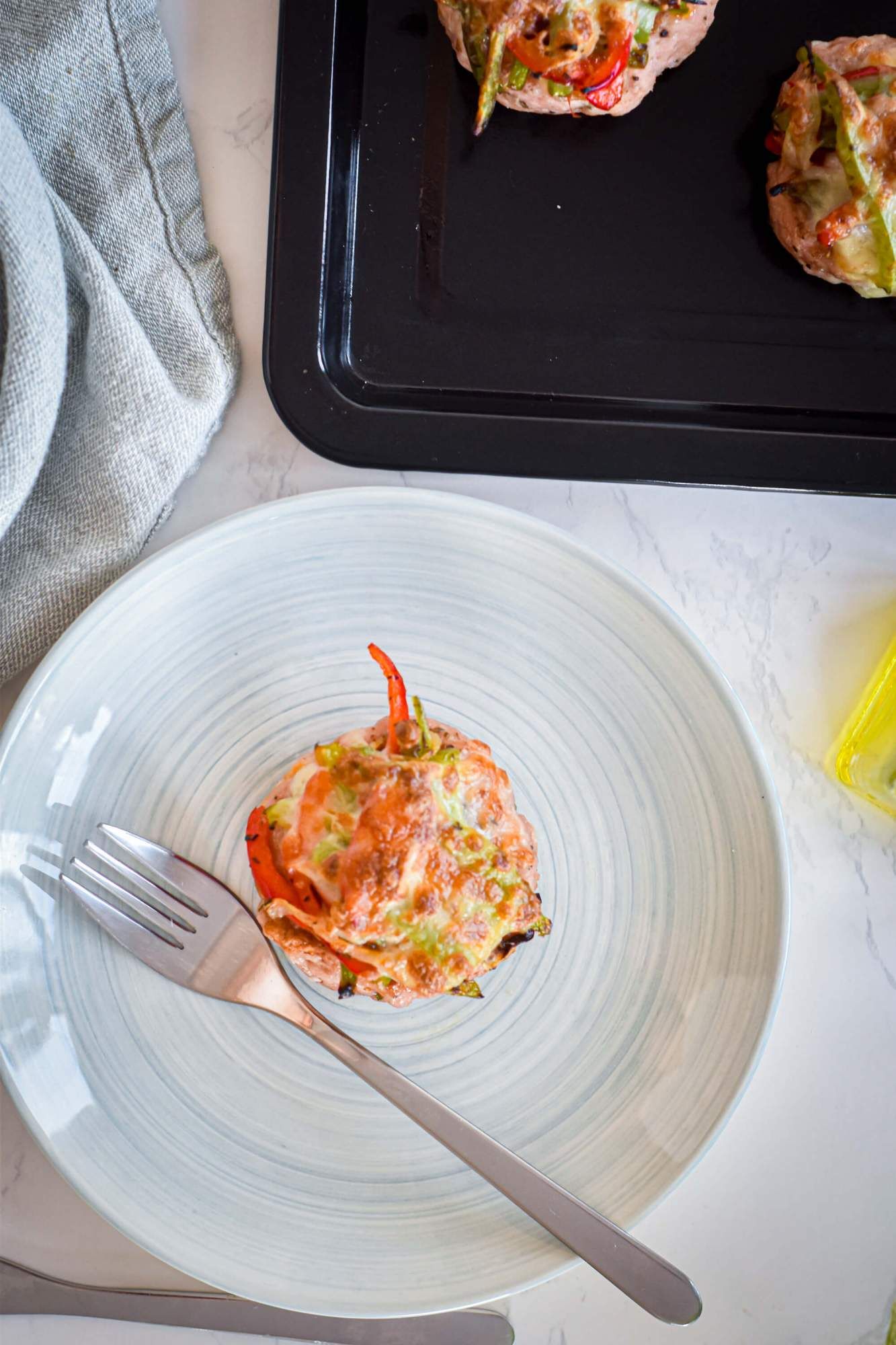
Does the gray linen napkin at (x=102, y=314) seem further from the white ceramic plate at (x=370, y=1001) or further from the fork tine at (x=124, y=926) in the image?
the fork tine at (x=124, y=926)

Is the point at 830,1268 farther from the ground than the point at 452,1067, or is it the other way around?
the point at 452,1067

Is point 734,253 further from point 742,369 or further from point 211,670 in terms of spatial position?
point 211,670

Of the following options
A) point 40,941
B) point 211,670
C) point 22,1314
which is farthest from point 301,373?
point 22,1314

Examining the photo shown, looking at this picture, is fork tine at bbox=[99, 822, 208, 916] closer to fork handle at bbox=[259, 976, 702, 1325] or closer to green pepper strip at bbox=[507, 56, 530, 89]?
fork handle at bbox=[259, 976, 702, 1325]

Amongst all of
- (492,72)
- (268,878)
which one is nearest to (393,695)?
(268,878)

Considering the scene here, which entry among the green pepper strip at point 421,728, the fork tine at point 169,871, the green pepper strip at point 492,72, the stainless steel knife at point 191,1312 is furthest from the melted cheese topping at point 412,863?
the green pepper strip at point 492,72

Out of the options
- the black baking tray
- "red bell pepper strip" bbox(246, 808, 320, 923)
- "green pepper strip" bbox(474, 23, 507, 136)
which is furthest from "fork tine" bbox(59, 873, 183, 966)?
"green pepper strip" bbox(474, 23, 507, 136)
